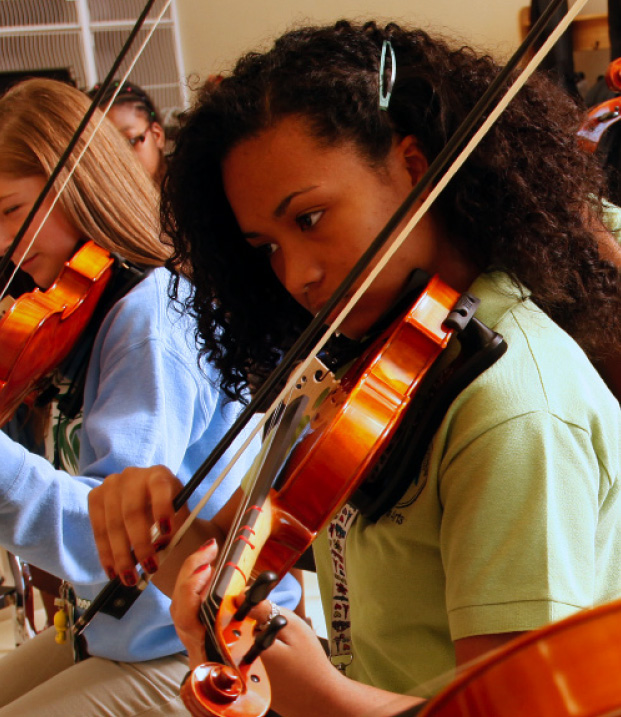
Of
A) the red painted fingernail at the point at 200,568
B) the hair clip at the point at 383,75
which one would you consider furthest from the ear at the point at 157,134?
the red painted fingernail at the point at 200,568

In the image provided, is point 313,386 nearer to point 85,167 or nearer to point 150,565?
point 150,565

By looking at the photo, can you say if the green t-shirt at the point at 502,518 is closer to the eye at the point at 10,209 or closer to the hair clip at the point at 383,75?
the hair clip at the point at 383,75

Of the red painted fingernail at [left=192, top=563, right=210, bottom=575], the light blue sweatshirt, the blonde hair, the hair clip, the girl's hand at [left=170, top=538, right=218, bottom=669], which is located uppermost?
the hair clip

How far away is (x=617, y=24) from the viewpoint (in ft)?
6.61

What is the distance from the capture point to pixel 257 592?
1.44ft

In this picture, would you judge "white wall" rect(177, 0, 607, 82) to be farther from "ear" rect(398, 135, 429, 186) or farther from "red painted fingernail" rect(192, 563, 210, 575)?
"red painted fingernail" rect(192, 563, 210, 575)

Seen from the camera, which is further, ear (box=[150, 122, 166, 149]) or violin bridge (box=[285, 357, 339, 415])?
ear (box=[150, 122, 166, 149])

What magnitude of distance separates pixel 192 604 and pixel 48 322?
1.77ft

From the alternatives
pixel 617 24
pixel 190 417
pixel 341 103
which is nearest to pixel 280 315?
pixel 190 417

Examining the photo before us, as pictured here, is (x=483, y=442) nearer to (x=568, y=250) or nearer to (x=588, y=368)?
(x=588, y=368)

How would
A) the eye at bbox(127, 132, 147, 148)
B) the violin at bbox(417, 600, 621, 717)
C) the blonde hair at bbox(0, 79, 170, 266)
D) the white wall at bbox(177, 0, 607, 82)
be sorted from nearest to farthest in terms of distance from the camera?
the violin at bbox(417, 600, 621, 717)
the blonde hair at bbox(0, 79, 170, 266)
the eye at bbox(127, 132, 147, 148)
the white wall at bbox(177, 0, 607, 82)

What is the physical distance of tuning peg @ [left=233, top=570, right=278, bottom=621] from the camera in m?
0.43

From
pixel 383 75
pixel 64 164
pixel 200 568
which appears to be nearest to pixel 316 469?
pixel 200 568

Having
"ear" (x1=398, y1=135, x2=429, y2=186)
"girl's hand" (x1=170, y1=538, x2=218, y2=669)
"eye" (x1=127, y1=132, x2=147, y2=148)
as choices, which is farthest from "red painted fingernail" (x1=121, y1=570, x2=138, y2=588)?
"eye" (x1=127, y1=132, x2=147, y2=148)
